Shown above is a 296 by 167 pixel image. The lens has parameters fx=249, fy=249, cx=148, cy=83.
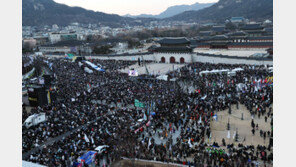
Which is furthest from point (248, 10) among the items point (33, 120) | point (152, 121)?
point (33, 120)

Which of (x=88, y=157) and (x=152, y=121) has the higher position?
(x=152, y=121)

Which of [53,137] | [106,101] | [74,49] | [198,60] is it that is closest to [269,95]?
[106,101]

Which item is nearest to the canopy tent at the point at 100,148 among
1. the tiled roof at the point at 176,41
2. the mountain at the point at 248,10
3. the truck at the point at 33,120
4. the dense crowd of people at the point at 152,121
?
the dense crowd of people at the point at 152,121

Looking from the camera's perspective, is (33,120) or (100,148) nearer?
(100,148)

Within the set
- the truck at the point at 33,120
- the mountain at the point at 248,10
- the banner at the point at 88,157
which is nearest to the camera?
the banner at the point at 88,157

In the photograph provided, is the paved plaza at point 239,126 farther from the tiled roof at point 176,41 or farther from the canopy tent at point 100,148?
the tiled roof at point 176,41

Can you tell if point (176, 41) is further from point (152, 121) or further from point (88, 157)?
point (88, 157)

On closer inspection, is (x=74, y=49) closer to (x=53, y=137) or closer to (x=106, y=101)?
(x=106, y=101)

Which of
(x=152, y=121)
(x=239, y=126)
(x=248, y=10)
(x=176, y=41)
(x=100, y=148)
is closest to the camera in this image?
(x=100, y=148)

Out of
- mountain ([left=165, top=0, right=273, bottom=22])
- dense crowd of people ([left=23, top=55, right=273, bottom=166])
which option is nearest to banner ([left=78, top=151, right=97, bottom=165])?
dense crowd of people ([left=23, top=55, right=273, bottom=166])
